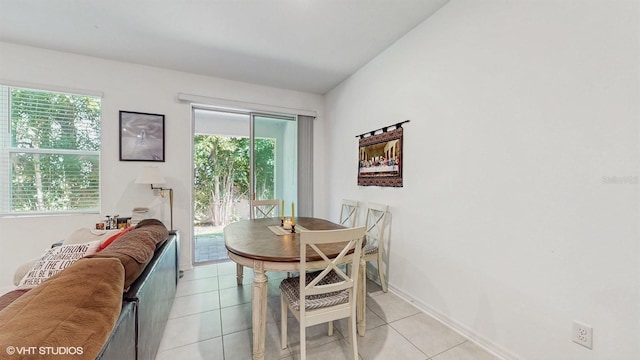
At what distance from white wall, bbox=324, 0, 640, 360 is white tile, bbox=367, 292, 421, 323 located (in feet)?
0.47

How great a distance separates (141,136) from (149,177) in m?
0.65

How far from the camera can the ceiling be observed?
79.7 inches

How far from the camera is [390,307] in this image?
2.27 metres

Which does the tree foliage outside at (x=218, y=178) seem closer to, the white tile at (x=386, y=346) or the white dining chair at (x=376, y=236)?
the white dining chair at (x=376, y=236)

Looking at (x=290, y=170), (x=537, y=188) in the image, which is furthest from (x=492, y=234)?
(x=290, y=170)

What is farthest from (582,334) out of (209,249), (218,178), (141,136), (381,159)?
(218,178)

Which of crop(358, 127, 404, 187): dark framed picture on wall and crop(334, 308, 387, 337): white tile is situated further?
crop(358, 127, 404, 187): dark framed picture on wall

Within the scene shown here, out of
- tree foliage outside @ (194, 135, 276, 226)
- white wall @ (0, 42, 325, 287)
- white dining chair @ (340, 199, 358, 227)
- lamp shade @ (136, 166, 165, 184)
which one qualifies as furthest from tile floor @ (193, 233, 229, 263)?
white dining chair @ (340, 199, 358, 227)

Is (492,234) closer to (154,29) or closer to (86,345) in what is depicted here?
(86,345)

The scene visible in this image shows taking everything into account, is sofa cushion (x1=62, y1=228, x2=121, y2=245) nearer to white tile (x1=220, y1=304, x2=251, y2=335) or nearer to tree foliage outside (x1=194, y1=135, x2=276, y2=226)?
white tile (x1=220, y1=304, x2=251, y2=335)

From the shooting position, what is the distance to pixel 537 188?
1471 mm

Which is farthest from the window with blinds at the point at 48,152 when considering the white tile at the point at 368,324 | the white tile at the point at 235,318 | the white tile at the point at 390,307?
the white tile at the point at 390,307

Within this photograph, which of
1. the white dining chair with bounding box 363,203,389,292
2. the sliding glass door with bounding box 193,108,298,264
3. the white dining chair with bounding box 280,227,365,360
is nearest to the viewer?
the white dining chair with bounding box 280,227,365,360

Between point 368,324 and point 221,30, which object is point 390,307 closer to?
point 368,324
